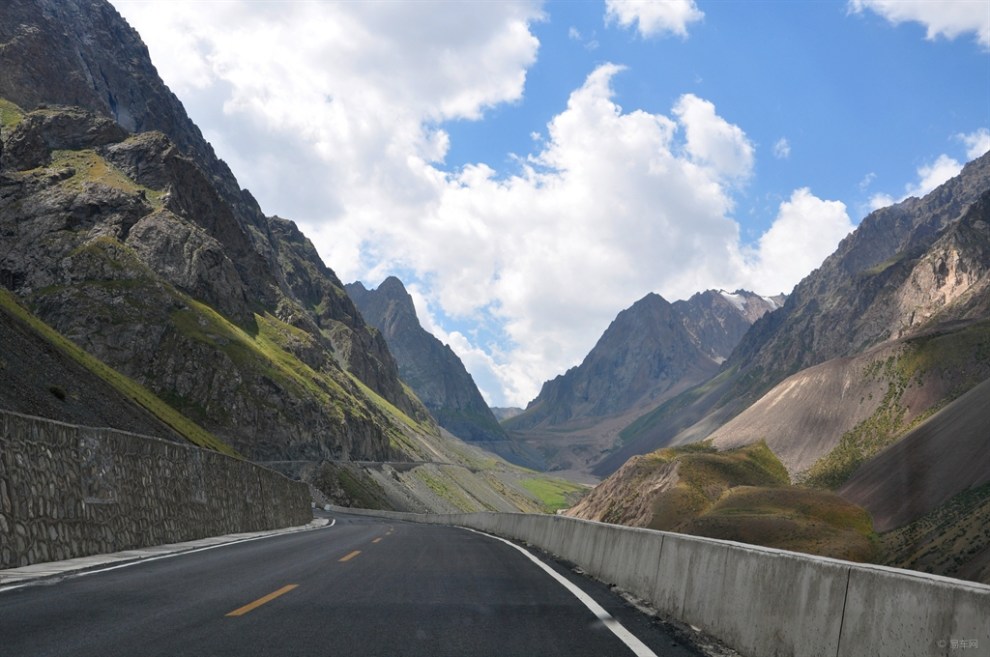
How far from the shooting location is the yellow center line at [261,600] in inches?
341

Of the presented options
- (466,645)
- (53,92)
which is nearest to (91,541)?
(466,645)

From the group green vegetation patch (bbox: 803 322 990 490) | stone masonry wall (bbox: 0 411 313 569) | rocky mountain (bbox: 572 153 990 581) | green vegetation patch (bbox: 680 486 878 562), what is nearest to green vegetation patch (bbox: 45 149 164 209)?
rocky mountain (bbox: 572 153 990 581)

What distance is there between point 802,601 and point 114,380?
72.9 m

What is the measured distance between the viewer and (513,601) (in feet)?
33.9

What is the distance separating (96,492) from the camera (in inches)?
618

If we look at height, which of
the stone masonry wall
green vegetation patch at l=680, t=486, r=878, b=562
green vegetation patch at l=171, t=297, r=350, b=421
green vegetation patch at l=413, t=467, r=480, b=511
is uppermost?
green vegetation patch at l=171, t=297, r=350, b=421

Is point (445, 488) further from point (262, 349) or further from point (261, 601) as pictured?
point (261, 601)

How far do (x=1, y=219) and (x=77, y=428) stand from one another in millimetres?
104614

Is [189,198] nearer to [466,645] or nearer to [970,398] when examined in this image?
[970,398]

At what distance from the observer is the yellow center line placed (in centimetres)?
866

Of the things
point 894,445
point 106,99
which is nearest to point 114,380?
point 894,445

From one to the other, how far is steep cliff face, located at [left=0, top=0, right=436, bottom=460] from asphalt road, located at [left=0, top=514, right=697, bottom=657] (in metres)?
90.0

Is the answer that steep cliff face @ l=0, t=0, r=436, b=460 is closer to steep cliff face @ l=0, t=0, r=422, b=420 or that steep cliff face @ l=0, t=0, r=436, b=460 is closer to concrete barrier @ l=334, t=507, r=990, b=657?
steep cliff face @ l=0, t=0, r=422, b=420

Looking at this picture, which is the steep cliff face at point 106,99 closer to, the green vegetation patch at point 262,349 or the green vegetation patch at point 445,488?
the green vegetation patch at point 262,349
